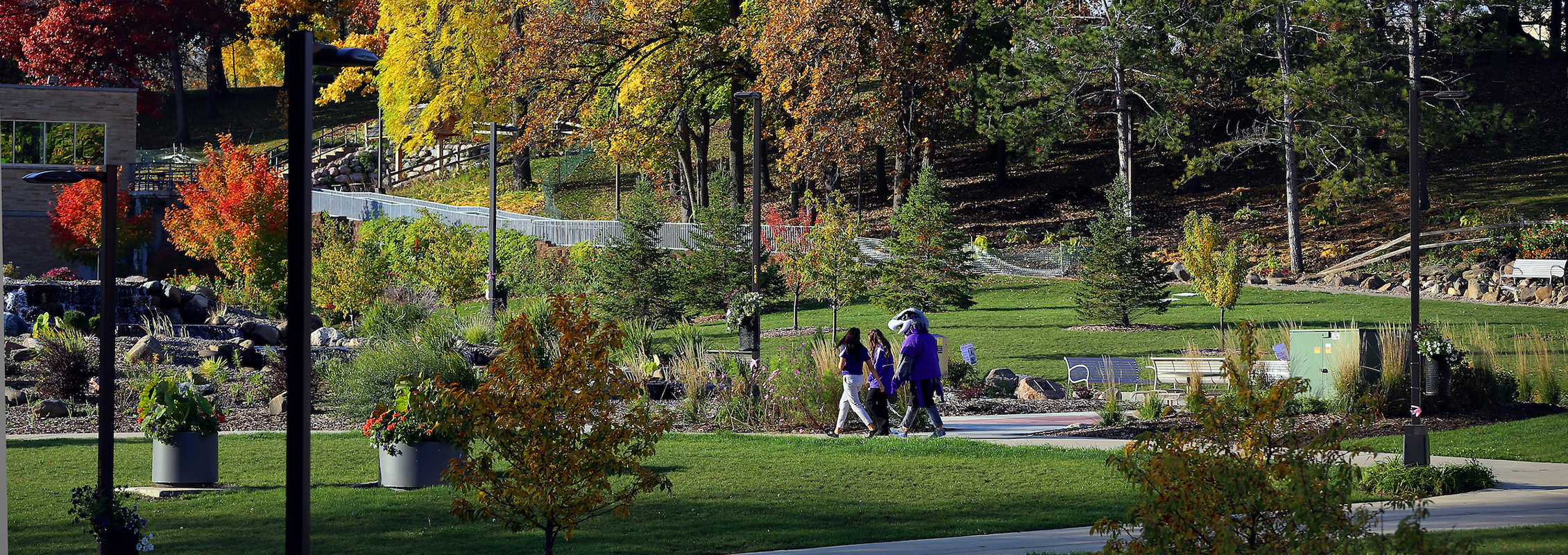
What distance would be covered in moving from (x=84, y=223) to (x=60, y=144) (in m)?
9.37

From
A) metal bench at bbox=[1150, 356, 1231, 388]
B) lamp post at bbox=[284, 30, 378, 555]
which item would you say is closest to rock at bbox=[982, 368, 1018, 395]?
metal bench at bbox=[1150, 356, 1231, 388]

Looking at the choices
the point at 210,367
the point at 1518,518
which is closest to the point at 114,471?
the point at 210,367

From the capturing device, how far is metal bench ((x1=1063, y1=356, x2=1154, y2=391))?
63.3ft

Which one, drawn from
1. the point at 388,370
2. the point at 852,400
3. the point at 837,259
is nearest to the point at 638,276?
the point at 837,259

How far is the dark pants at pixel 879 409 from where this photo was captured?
15242 mm

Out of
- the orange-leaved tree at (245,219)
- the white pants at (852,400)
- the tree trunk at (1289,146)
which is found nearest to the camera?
the white pants at (852,400)

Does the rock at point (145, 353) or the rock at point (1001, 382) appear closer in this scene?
the rock at point (1001, 382)

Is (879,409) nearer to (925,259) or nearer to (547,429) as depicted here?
(547,429)

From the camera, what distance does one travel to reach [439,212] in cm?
4694

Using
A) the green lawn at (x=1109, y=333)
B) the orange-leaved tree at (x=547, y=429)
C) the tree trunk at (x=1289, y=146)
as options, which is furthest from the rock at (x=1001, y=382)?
the tree trunk at (x=1289, y=146)

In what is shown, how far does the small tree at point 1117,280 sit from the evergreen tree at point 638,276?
1052 cm

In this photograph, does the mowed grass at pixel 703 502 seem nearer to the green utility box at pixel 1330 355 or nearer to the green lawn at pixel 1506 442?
the green lawn at pixel 1506 442

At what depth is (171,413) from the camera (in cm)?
1168

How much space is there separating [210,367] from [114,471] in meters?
7.68
